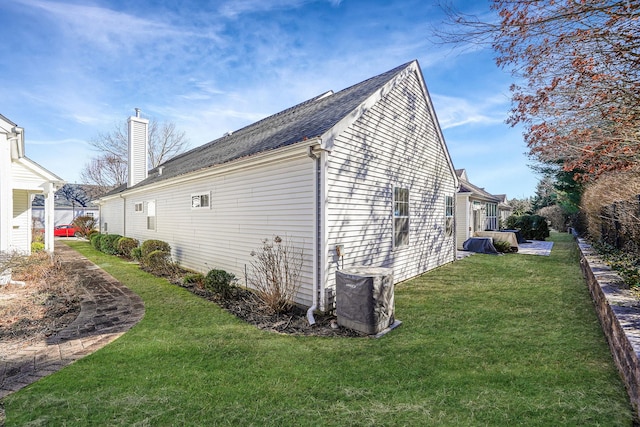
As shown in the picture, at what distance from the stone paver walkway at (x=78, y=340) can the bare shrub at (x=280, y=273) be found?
2402mm

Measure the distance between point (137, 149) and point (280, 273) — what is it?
556 inches

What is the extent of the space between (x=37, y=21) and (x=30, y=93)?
470cm

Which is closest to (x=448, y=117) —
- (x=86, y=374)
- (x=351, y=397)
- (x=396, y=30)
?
(x=396, y=30)

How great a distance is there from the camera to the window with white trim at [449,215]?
35.5ft

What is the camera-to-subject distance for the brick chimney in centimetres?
1531

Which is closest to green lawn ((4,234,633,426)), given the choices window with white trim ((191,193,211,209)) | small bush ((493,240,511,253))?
window with white trim ((191,193,211,209))

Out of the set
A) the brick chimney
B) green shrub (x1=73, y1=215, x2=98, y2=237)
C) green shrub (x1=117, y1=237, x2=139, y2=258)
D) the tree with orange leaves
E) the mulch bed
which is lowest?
the mulch bed

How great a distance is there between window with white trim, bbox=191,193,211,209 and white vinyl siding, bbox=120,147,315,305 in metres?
0.12

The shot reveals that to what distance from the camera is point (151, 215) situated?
40.7 feet

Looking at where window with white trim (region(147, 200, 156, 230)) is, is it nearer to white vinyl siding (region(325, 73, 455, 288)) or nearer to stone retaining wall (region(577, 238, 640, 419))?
white vinyl siding (region(325, 73, 455, 288))

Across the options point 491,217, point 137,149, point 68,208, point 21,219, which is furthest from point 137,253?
point 68,208

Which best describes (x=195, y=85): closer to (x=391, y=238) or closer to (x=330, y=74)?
(x=330, y=74)

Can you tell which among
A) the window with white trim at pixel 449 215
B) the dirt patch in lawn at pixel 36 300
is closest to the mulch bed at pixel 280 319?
the dirt patch in lawn at pixel 36 300

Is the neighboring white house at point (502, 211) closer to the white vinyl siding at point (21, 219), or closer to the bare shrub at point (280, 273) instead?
the bare shrub at point (280, 273)
